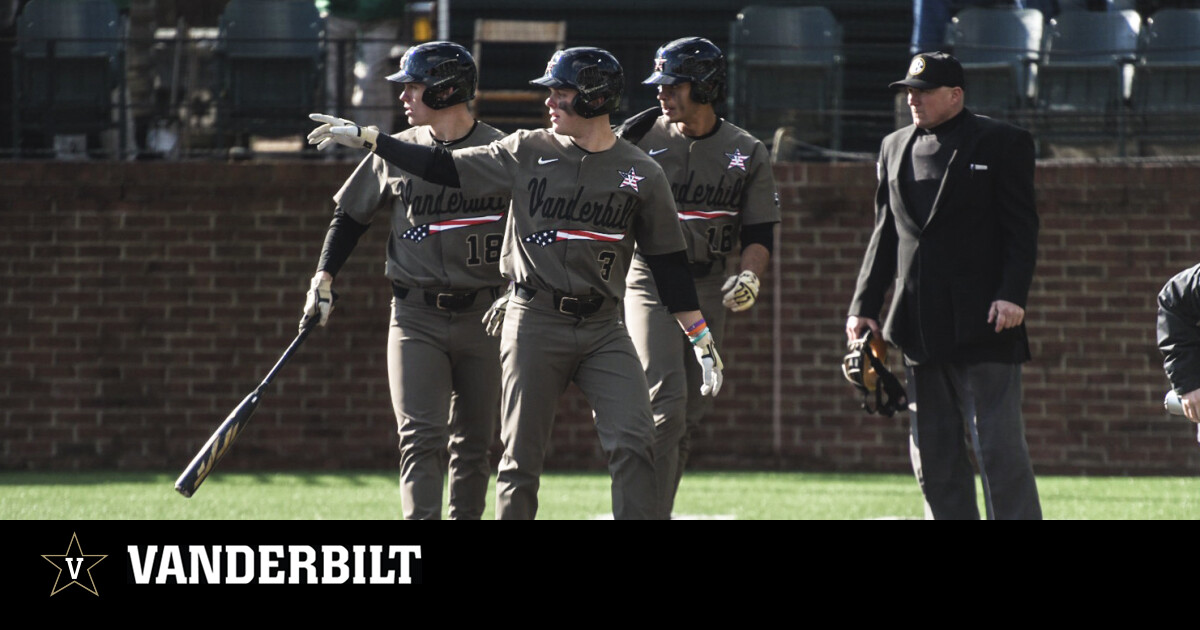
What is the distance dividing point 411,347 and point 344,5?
622 centimetres

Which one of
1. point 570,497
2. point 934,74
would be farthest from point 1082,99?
point 934,74

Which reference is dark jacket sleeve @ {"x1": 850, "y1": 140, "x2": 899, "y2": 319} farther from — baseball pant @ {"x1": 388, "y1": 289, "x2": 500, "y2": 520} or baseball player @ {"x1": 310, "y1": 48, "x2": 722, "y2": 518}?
baseball pant @ {"x1": 388, "y1": 289, "x2": 500, "y2": 520}

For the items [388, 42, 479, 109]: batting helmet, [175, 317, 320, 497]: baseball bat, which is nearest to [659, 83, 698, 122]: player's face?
[388, 42, 479, 109]: batting helmet

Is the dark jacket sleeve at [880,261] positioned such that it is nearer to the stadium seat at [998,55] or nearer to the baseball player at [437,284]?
the baseball player at [437,284]

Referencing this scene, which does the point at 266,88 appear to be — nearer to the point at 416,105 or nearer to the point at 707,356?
the point at 416,105

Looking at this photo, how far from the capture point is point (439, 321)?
6.62 m

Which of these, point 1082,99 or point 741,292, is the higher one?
point 1082,99

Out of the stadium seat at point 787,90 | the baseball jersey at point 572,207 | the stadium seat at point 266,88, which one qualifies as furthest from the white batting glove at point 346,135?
the stadium seat at point 787,90

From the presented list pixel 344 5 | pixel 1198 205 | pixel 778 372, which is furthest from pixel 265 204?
pixel 1198 205

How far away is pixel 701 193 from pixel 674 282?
111 cm

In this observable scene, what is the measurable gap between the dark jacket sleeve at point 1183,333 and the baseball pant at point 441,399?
2866mm

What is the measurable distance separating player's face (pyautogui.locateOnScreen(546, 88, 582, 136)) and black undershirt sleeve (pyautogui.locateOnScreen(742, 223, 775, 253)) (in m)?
1.47

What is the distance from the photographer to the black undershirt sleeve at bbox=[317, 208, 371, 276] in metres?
6.81

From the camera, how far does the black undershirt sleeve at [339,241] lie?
6.81 metres
